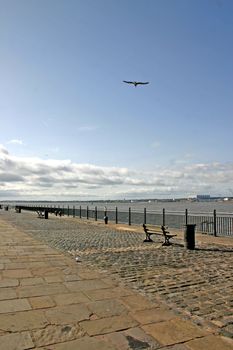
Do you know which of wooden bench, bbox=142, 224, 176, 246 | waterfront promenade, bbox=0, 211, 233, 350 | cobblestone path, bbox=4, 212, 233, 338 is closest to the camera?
waterfront promenade, bbox=0, 211, 233, 350

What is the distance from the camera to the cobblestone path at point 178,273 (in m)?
5.50

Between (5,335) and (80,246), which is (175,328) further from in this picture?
(80,246)

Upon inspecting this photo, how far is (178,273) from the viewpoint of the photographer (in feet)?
27.2

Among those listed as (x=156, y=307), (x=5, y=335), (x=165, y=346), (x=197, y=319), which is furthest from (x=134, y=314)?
(x=5, y=335)

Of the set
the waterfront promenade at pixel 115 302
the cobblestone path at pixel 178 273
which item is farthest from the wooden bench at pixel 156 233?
the waterfront promenade at pixel 115 302

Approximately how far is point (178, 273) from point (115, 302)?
284cm

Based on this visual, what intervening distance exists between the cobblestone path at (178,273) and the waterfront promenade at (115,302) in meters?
0.02

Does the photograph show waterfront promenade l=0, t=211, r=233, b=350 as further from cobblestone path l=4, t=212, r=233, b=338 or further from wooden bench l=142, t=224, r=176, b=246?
wooden bench l=142, t=224, r=176, b=246

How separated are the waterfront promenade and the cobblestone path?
16mm

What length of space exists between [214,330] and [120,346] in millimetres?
1251

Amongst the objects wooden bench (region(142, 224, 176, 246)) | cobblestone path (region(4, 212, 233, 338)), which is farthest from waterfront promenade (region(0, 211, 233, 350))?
wooden bench (region(142, 224, 176, 246))

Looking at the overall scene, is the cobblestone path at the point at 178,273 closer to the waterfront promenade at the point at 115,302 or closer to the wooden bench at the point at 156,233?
the waterfront promenade at the point at 115,302

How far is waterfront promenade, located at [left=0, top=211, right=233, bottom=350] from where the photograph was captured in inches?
Answer: 168

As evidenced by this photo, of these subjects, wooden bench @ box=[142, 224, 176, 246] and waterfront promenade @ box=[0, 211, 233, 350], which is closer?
waterfront promenade @ box=[0, 211, 233, 350]
